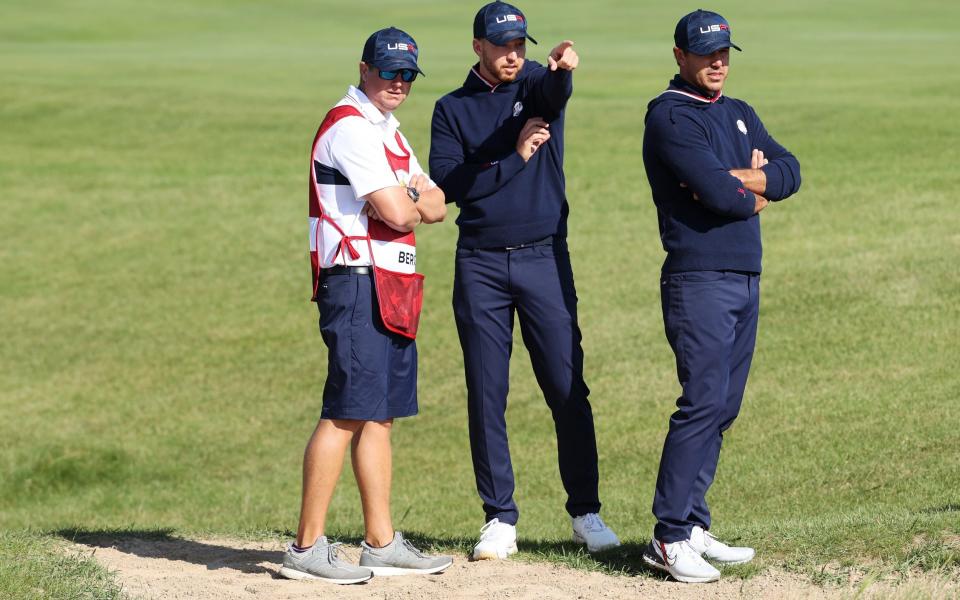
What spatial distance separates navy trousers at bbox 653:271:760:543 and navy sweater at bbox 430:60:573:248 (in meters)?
0.89

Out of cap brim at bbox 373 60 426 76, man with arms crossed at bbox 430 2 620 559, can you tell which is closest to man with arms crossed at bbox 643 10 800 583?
man with arms crossed at bbox 430 2 620 559

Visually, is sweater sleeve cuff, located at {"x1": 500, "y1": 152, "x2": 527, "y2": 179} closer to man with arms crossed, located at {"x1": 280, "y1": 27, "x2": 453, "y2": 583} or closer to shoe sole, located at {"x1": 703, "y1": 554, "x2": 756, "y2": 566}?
man with arms crossed, located at {"x1": 280, "y1": 27, "x2": 453, "y2": 583}

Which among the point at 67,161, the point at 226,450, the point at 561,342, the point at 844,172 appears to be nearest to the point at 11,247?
the point at 67,161

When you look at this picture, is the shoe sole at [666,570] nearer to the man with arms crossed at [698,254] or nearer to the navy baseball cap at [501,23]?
the man with arms crossed at [698,254]

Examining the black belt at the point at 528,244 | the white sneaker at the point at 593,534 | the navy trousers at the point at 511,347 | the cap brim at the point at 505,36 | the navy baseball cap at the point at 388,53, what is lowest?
the white sneaker at the point at 593,534

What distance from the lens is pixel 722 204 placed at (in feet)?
19.7

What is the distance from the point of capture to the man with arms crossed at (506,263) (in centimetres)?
677

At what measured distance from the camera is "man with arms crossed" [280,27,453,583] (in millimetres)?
5910

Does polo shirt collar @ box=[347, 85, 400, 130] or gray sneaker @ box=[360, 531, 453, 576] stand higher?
polo shirt collar @ box=[347, 85, 400, 130]

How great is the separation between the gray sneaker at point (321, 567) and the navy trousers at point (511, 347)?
1.03m

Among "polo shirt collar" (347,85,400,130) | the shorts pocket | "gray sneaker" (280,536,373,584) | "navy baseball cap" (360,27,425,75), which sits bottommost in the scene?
"gray sneaker" (280,536,373,584)

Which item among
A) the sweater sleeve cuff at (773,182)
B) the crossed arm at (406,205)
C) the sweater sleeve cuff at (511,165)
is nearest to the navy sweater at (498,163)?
the sweater sleeve cuff at (511,165)

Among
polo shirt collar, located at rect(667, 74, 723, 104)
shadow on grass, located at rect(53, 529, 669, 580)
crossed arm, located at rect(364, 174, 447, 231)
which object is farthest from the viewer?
shadow on grass, located at rect(53, 529, 669, 580)

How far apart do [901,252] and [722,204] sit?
916cm
